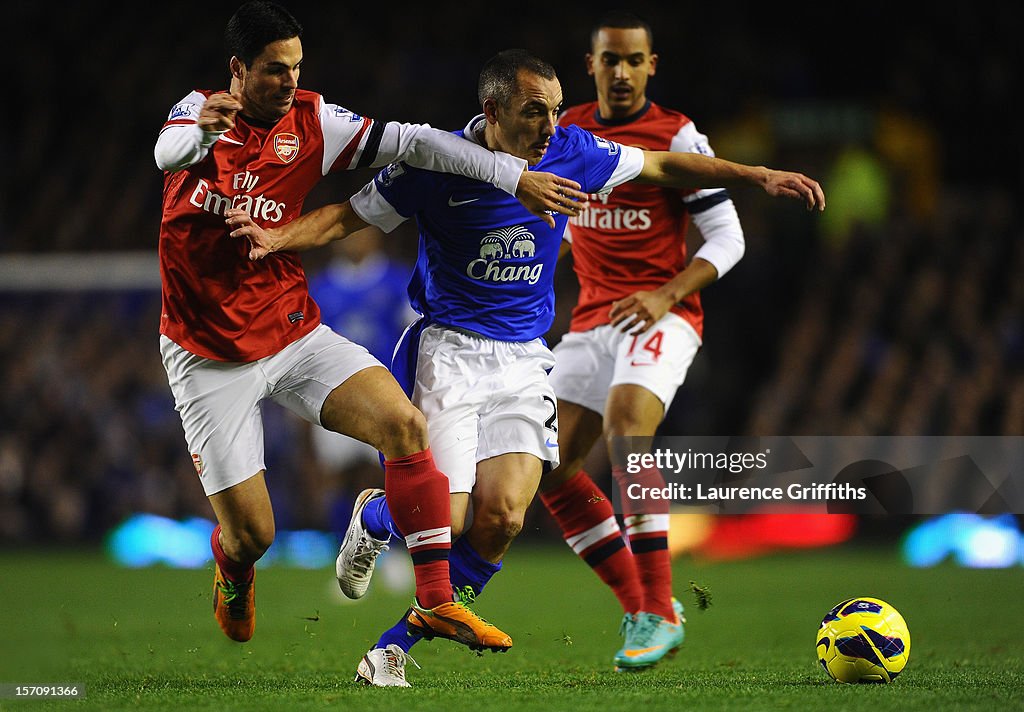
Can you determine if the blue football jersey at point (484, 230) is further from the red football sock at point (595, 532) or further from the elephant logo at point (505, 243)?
the red football sock at point (595, 532)

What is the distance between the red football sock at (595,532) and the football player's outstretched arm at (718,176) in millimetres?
1330

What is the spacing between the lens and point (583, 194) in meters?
4.66

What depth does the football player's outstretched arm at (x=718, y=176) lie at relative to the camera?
4.93m

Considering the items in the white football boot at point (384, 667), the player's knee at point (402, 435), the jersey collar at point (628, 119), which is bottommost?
the white football boot at point (384, 667)

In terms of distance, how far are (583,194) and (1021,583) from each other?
421 cm

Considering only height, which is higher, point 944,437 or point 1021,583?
point 944,437

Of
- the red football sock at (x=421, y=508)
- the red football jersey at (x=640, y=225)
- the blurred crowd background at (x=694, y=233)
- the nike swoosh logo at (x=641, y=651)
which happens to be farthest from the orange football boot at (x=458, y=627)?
the blurred crowd background at (x=694, y=233)

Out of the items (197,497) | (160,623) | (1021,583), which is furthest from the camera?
(197,497)

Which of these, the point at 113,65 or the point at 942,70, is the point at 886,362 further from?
the point at 113,65

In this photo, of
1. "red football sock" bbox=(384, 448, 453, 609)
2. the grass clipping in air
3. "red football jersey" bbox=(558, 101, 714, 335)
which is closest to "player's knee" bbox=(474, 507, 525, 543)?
"red football sock" bbox=(384, 448, 453, 609)

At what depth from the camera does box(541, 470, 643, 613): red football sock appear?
5559mm

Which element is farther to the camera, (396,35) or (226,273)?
(396,35)

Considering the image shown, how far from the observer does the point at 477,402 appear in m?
4.98

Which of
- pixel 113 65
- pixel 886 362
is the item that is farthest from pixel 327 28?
pixel 886 362
